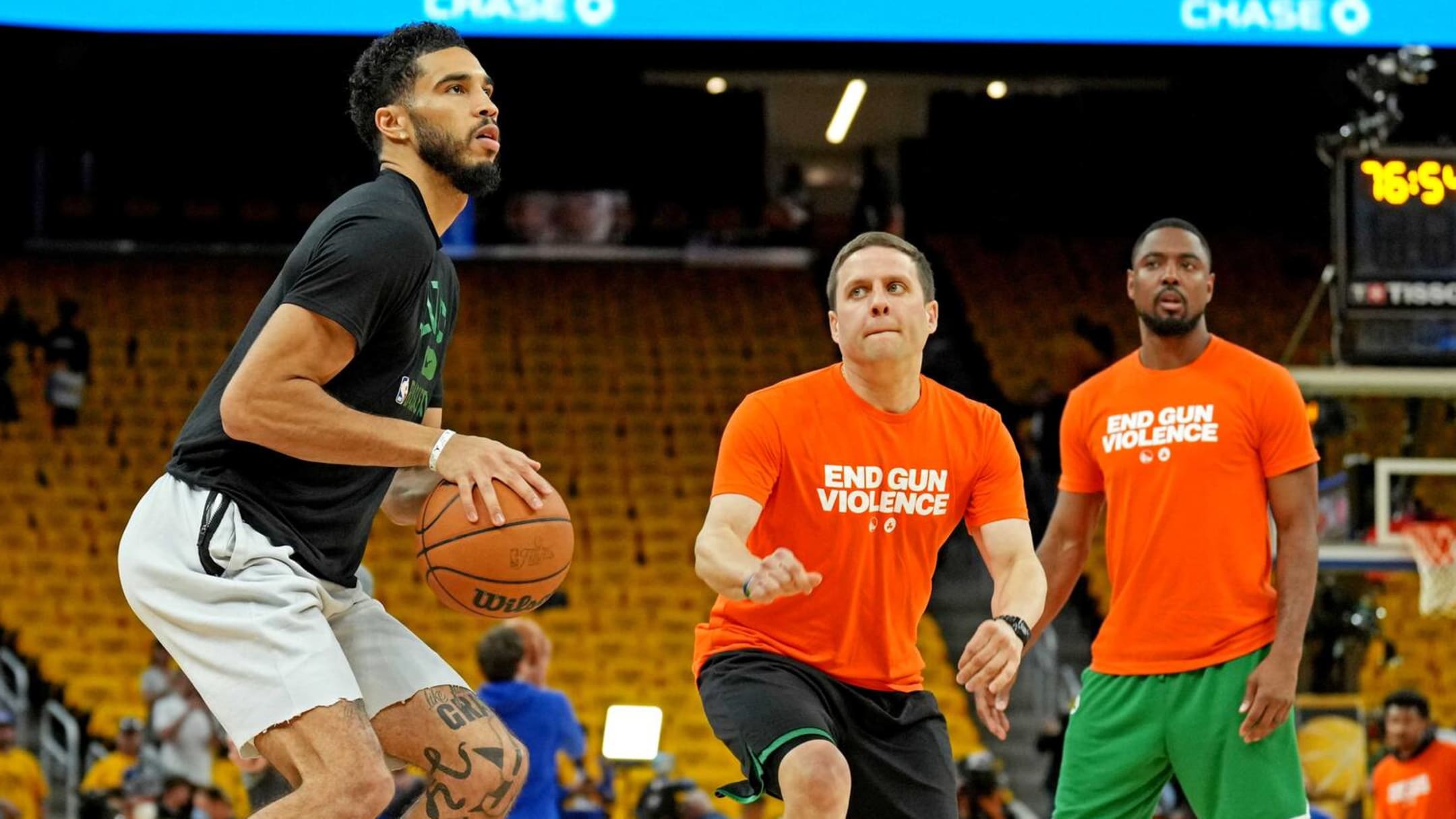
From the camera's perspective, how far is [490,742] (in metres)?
3.80

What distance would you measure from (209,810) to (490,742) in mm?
6492

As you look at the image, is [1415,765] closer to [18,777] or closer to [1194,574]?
[1194,574]

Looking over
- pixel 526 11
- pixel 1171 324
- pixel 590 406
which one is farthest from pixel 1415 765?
pixel 590 406

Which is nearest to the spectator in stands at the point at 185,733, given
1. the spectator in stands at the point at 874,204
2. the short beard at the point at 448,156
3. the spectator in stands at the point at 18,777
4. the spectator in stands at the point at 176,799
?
the spectator in stands at the point at 18,777

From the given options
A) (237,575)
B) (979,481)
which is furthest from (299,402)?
(979,481)

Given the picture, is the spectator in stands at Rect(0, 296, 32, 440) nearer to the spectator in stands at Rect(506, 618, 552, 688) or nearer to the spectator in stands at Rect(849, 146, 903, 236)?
the spectator in stands at Rect(849, 146, 903, 236)

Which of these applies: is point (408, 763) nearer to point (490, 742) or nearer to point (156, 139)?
point (490, 742)

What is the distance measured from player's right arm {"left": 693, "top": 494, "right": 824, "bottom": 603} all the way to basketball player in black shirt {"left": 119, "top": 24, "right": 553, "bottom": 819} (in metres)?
0.52

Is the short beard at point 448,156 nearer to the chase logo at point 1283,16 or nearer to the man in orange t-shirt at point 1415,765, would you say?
the man in orange t-shirt at point 1415,765

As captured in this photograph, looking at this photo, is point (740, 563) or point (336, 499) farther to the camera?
point (740, 563)

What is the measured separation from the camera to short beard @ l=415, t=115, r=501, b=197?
4.03 meters

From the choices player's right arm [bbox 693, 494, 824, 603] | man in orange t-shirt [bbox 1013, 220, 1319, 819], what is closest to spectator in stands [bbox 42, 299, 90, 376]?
man in orange t-shirt [bbox 1013, 220, 1319, 819]

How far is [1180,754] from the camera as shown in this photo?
16.7 feet

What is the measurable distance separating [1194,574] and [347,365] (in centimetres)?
268
